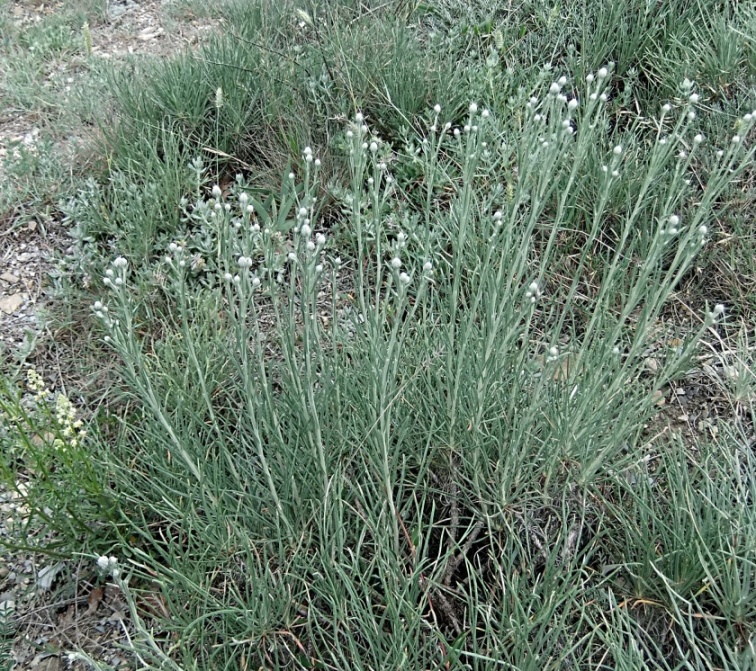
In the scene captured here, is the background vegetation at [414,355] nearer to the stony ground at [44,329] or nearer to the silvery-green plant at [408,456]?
the silvery-green plant at [408,456]

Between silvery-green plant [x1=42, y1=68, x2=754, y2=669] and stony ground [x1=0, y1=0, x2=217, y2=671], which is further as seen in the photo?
stony ground [x1=0, y1=0, x2=217, y2=671]

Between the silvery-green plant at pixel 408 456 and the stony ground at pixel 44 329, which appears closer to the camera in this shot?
the silvery-green plant at pixel 408 456

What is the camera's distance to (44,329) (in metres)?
2.87

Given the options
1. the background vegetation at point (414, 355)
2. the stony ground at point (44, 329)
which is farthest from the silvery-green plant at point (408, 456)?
the stony ground at point (44, 329)

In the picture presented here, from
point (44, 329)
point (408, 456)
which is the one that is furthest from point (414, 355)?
point (44, 329)

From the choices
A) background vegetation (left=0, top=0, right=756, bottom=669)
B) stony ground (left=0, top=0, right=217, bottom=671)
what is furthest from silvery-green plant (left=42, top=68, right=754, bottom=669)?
stony ground (left=0, top=0, right=217, bottom=671)

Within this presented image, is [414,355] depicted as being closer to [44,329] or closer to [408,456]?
[408,456]

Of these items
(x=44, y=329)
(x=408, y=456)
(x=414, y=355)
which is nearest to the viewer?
(x=408, y=456)

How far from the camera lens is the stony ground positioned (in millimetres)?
2025

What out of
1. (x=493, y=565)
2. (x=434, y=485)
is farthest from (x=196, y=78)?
(x=493, y=565)

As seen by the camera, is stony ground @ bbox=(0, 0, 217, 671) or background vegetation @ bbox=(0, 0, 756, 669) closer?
background vegetation @ bbox=(0, 0, 756, 669)

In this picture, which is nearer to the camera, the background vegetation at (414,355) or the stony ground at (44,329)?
the background vegetation at (414,355)

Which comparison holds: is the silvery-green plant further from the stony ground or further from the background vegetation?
the stony ground

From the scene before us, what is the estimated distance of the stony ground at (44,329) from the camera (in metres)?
2.03
